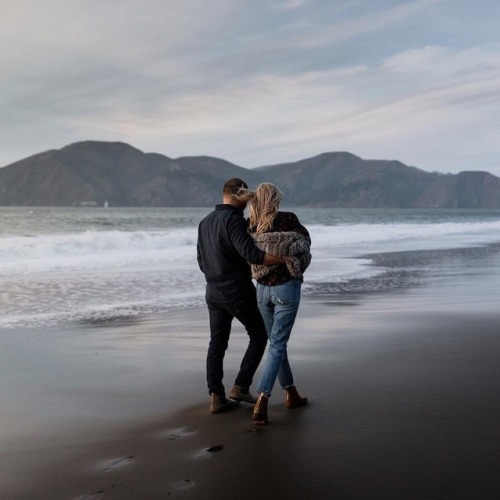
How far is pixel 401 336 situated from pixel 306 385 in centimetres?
249

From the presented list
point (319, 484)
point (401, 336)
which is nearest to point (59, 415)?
point (319, 484)

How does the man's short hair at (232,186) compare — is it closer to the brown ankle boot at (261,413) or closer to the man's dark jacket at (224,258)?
the man's dark jacket at (224,258)

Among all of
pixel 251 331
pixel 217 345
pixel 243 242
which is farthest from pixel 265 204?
pixel 217 345

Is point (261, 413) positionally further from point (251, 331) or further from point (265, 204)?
point (265, 204)

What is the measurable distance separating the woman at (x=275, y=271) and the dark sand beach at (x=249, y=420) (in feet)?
1.35

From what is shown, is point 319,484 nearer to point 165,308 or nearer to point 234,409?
point 234,409

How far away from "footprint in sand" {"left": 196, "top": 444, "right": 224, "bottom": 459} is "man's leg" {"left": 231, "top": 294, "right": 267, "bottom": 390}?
1.04 m

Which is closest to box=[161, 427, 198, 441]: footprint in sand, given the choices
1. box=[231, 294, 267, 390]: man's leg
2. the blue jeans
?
the blue jeans

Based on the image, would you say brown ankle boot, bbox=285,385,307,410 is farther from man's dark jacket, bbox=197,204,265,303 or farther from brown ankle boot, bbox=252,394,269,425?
man's dark jacket, bbox=197,204,265,303

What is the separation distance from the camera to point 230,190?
4984mm

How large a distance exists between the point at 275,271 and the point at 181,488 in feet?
5.86

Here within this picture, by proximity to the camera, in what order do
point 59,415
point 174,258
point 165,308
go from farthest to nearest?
point 174,258 < point 165,308 < point 59,415

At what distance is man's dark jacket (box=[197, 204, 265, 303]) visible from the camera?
488cm

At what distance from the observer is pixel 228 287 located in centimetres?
499
